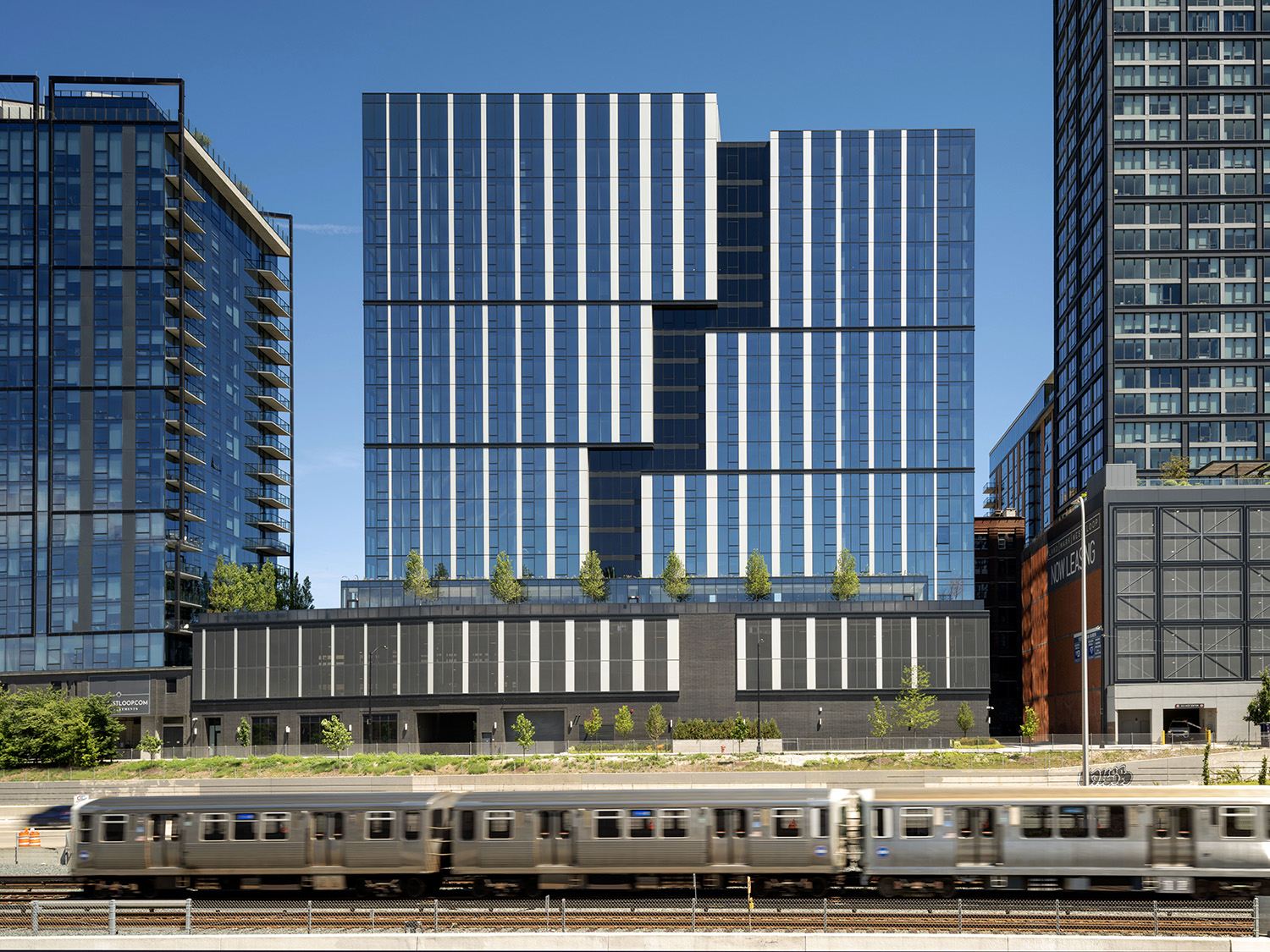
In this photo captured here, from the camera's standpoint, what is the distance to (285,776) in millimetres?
71062

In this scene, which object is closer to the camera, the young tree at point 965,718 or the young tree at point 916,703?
the young tree at point 916,703

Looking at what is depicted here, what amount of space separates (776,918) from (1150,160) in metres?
111

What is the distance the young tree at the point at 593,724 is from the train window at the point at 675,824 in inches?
2421

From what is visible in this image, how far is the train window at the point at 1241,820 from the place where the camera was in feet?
96.4

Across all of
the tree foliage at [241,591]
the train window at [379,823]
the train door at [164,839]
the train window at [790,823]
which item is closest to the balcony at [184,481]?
the tree foliage at [241,591]

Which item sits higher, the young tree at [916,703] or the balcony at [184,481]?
the balcony at [184,481]

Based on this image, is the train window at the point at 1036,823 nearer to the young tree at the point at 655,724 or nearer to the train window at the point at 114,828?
the train window at the point at 114,828

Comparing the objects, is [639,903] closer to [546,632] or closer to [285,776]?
[285,776]

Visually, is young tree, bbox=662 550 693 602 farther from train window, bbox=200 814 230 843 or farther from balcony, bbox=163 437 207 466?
train window, bbox=200 814 230 843

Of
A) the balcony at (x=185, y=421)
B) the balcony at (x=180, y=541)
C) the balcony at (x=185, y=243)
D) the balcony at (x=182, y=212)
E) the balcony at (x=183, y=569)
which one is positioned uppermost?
the balcony at (x=182, y=212)

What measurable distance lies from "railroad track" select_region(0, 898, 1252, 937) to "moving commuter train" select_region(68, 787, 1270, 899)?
148 centimetres

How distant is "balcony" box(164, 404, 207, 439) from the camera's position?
4166 inches

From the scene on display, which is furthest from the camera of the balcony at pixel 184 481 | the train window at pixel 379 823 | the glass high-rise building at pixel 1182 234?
the glass high-rise building at pixel 1182 234

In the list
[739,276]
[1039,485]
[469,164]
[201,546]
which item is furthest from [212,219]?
[1039,485]
